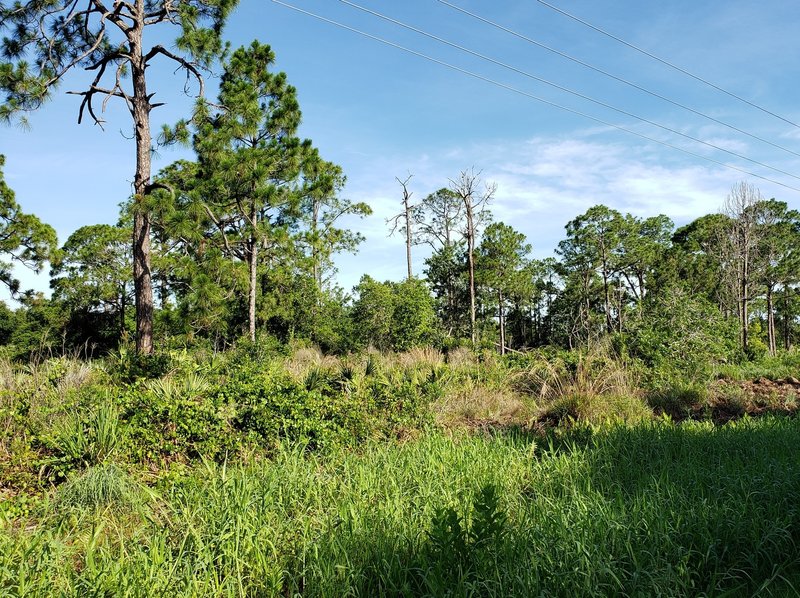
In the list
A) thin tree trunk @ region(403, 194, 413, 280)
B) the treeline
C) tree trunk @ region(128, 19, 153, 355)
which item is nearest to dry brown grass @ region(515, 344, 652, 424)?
the treeline

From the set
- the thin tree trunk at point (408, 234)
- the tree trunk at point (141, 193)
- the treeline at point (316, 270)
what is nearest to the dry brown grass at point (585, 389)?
the treeline at point (316, 270)

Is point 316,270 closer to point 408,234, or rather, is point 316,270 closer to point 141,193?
point 408,234

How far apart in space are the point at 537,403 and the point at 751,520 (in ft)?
17.2

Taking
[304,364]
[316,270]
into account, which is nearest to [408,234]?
[316,270]

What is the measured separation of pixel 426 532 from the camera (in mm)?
3025

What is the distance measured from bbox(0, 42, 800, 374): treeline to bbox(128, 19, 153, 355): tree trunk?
24cm

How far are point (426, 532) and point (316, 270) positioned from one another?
26894 mm

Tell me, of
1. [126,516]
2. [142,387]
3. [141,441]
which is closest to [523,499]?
[126,516]

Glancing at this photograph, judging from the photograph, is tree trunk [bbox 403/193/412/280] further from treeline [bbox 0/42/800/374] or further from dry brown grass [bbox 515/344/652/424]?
dry brown grass [bbox 515/344/652/424]

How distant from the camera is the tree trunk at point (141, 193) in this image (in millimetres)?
11000

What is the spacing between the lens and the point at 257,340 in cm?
1673

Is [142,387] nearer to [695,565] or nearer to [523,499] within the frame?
[523,499]

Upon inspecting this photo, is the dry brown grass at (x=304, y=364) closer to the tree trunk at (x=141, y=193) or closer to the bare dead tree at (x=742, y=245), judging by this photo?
the tree trunk at (x=141, y=193)

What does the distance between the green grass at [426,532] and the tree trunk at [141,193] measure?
7435 mm
